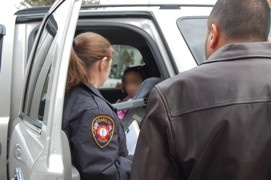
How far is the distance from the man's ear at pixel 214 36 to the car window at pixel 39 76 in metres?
1.15

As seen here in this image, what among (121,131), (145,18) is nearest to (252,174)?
(121,131)

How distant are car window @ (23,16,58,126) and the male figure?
1.20m

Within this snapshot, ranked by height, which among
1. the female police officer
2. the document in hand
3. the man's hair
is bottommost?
the document in hand

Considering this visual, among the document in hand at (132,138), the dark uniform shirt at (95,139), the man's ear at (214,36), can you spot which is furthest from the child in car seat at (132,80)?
the man's ear at (214,36)

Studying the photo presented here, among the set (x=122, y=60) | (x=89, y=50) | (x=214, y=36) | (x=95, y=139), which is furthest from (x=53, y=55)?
(x=122, y=60)

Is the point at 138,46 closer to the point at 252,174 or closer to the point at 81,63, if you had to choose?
the point at 81,63

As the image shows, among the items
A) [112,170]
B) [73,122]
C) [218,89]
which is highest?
[218,89]

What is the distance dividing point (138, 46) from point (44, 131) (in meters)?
2.91

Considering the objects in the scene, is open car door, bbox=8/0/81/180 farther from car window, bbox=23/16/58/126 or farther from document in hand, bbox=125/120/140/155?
document in hand, bbox=125/120/140/155

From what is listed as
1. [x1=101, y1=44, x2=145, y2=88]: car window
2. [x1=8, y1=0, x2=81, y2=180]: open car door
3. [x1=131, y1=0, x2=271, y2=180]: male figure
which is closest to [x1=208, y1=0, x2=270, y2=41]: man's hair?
[x1=131, y1=0, x2=271, y2=180]: male figure

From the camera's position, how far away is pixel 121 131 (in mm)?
2203

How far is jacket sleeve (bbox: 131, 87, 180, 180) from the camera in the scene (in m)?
1.37

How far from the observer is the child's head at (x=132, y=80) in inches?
172

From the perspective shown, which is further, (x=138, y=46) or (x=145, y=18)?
(x=138, y=46)
